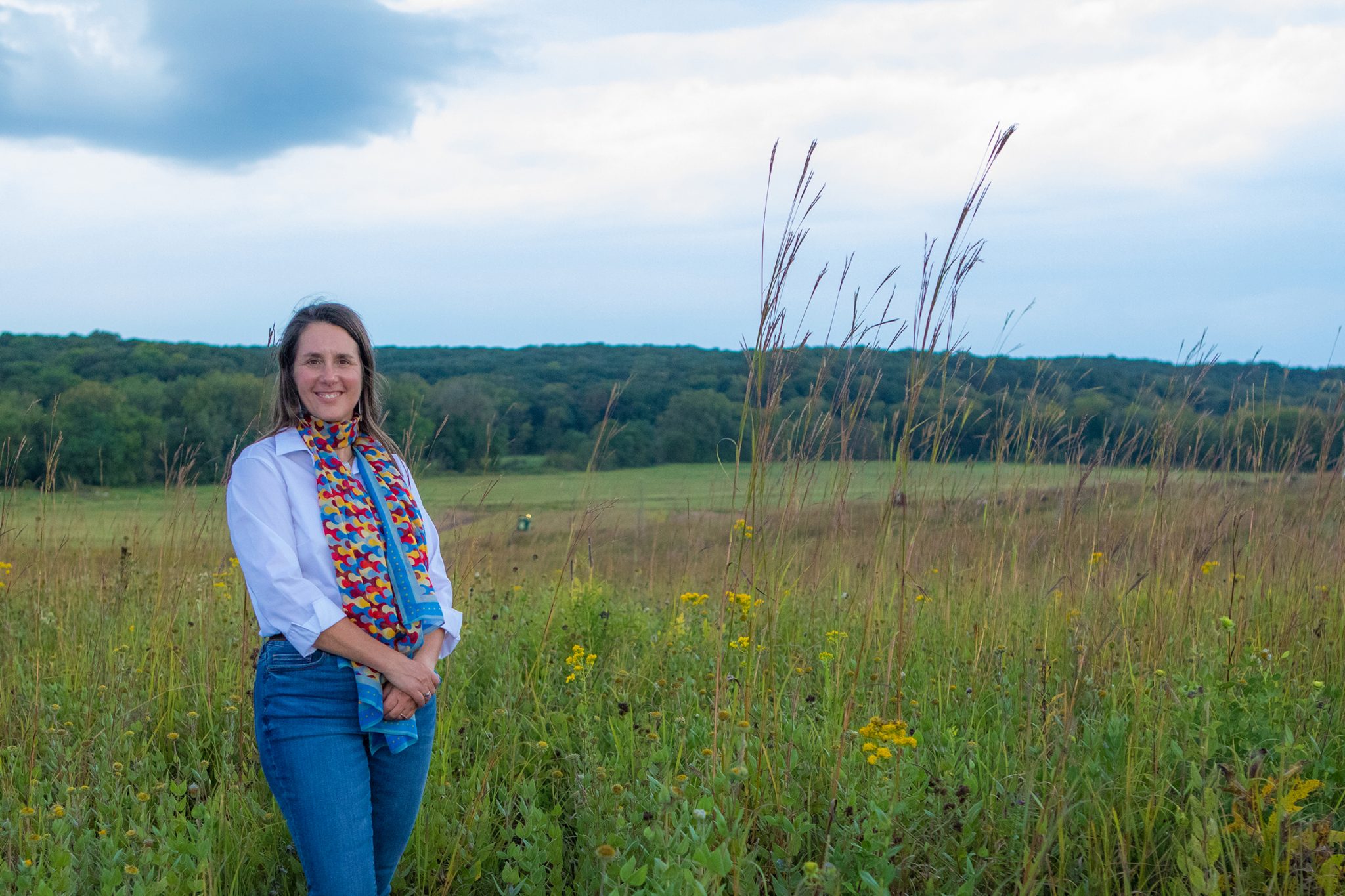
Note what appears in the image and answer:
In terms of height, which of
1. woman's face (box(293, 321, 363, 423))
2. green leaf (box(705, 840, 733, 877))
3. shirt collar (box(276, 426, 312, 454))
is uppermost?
woman's face (box(293, 321, 363, 423))

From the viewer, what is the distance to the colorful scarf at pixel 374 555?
1.92 metres

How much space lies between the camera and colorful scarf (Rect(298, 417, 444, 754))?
6.31ft

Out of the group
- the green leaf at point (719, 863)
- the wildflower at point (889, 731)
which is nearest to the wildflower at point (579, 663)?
the wildflower at point (889, 731)

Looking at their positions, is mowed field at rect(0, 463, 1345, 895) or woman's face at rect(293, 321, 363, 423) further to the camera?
woman's face at rect(293, 321, 363, 423)

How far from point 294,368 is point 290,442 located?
0.70 feet

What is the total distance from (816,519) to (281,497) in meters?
1.83

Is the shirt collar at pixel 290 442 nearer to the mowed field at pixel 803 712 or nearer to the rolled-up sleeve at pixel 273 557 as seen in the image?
the rolled-up sleeve at pixel 273 557

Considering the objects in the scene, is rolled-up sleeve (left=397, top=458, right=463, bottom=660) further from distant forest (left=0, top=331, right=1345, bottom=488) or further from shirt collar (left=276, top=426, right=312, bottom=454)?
distant forest (left=0, top=331, right=1345, bottom=488)

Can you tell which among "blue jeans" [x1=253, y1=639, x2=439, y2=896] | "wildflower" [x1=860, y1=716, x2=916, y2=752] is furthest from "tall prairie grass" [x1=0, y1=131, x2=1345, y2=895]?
"blue jeans" [x1=253, y1=639, x2=439, y2=896]

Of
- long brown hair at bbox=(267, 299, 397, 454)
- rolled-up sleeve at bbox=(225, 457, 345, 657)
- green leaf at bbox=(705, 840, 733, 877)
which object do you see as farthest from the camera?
long brown hair at bbox=(267, 299, 397, 454)

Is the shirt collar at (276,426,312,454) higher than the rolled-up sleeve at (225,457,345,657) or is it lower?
higher

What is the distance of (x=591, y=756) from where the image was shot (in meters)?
2.51

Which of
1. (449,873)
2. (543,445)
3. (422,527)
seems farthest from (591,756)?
(543,445)

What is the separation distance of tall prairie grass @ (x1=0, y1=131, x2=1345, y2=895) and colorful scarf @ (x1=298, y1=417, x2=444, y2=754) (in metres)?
0.48
